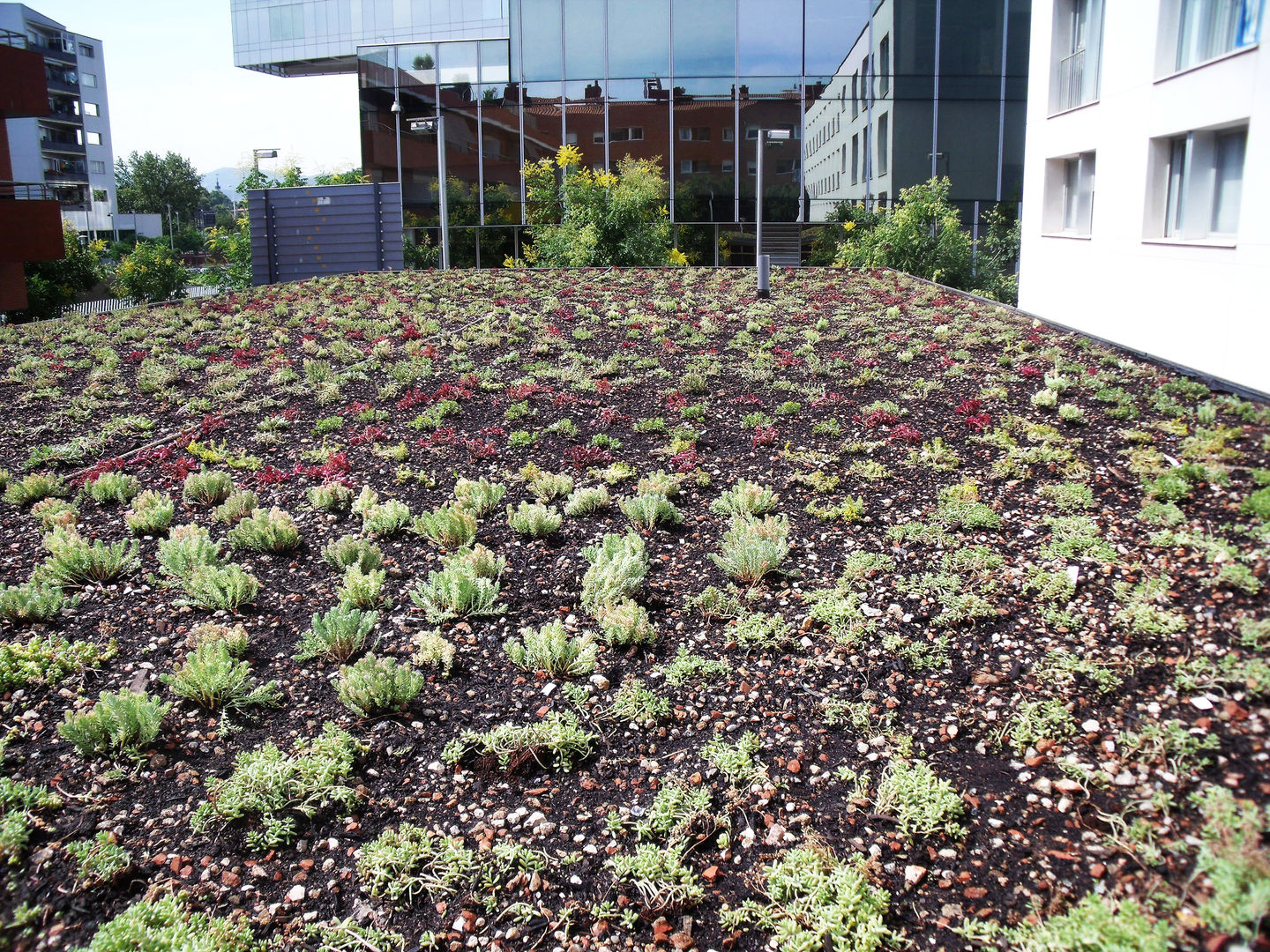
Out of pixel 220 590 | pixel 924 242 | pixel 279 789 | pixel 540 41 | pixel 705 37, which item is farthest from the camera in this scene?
pixel 540 41

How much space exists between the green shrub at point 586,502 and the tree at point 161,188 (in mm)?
102998

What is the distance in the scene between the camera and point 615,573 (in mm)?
5516

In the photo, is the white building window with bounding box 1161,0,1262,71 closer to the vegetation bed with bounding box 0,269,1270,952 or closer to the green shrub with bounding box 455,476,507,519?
the vegetation bed with bounding box 0,269,1270,952

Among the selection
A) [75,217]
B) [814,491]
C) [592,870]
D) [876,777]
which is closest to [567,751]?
[592,870]

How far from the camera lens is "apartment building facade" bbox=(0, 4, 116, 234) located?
73.4 m

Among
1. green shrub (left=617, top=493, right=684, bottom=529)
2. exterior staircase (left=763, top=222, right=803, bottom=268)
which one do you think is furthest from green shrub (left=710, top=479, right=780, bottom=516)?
exterior staircase (left=763, top=222, right=803, bottom=268)

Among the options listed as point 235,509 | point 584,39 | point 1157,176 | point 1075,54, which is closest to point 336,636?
point 235,509

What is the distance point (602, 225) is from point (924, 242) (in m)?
8.38

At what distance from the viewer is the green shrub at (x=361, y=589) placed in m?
5.46

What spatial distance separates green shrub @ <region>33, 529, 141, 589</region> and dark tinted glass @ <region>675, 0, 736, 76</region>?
26.3 metres

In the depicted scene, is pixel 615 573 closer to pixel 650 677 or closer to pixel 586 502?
pixel 650 677

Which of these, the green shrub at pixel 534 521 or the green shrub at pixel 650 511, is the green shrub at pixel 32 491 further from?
the green shrub at pixel 650 511

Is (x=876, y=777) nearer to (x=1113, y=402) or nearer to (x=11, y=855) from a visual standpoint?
(x=11, y=855)

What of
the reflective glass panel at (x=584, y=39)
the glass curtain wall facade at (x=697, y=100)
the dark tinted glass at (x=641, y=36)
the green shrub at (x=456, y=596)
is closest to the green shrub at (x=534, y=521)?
the green shrub at (x=456, y=596)
